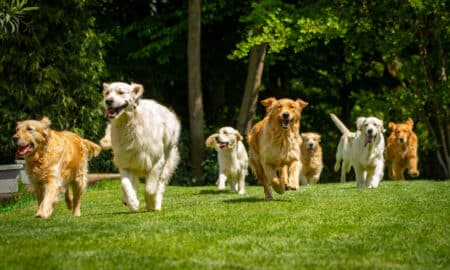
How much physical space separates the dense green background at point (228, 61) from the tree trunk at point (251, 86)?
0.64 m

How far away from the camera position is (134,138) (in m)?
9.11

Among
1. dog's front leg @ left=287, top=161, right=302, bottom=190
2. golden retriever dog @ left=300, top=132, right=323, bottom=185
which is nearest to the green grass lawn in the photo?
dog's front leg @ left=287, top=161, right=302, bottom=190

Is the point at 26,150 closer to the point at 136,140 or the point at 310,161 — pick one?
the point at 136,140

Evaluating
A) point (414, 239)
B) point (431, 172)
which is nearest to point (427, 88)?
point (431, 172)

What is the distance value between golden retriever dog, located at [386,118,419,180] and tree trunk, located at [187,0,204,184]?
5.65 metres

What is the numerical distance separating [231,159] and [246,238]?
7.51 m

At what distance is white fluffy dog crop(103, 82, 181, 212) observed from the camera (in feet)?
29.1

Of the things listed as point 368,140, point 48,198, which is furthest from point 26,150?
point 368,140

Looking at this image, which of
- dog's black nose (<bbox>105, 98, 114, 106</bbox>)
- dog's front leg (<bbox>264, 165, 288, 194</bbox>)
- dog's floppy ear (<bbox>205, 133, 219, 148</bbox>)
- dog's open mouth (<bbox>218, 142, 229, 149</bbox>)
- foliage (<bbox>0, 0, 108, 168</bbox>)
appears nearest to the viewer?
dog's black nose (<bbox>105, 98, 114, 106</bbox>)

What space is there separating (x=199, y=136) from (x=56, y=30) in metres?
5.50

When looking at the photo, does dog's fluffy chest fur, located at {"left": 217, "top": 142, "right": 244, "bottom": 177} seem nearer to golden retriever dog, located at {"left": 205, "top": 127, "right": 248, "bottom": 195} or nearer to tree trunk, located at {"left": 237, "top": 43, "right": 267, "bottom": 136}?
golden retriever dog, located at {"left": 205, "top": 127, "right": 248, "bottom": 195}

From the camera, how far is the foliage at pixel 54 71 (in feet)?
58.5

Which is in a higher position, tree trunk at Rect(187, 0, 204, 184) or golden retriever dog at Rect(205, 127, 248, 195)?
tree trunk at Rect(187, 0, 204, 184)

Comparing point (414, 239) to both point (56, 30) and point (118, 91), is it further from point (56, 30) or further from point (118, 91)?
point (56, 30)
